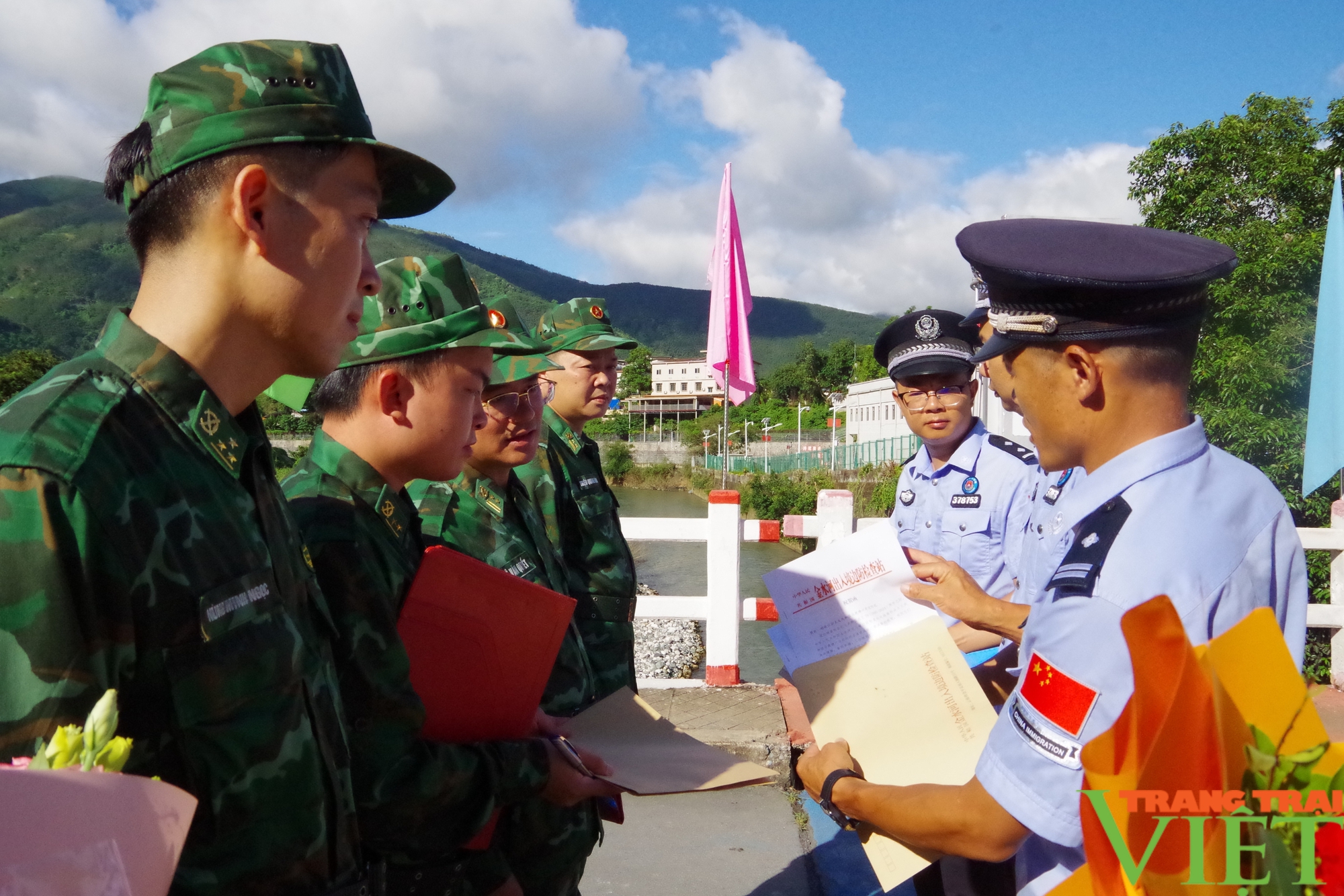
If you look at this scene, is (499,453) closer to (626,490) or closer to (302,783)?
(302,783)

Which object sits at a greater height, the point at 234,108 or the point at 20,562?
the point at 234,108

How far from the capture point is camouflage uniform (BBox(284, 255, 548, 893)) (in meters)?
1.52

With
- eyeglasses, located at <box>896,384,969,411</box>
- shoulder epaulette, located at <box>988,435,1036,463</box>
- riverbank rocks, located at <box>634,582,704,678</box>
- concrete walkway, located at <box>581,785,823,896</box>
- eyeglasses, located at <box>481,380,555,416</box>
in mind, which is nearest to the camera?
eyeglasses, located at <box>481,380,555,416</box>

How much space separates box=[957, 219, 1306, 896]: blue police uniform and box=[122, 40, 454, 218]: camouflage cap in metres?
1.12

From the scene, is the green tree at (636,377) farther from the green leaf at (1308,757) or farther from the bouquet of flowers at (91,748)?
the bouquet of flowers at (91,748)

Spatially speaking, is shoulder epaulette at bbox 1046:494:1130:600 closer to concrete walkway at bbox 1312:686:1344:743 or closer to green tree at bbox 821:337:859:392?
concrete walkway at bbox 1312:686:1344:743

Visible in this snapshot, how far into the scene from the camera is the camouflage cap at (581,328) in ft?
12.9

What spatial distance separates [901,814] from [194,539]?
4.11 feet

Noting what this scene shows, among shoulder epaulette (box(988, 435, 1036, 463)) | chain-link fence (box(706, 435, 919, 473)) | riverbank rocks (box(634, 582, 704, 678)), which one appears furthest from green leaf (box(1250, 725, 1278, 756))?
chain-link fence (box(706, 435, 919, 473))

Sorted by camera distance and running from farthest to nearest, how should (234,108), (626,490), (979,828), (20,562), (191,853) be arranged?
(626,490)
(979,828)
(234,108)
(191,853)
(20,562)

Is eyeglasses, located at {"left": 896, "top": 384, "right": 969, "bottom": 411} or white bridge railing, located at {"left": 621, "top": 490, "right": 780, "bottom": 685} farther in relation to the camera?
white bridge railing, located at {"left": 621, "top": 490, "right": 780, "bottom": 685}

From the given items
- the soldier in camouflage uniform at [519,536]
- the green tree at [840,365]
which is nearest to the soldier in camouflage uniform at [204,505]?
the soldier in camouflage uniform at [519,536]

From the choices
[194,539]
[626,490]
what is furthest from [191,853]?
[626,490]

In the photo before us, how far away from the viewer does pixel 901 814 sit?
5.46 ft
